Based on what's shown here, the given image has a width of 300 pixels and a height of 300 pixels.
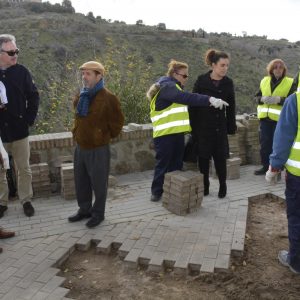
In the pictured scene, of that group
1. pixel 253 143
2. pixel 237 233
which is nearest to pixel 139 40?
pixel 253 143

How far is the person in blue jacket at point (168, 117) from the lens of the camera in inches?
203

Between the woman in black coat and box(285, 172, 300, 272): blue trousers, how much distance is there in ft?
5.84

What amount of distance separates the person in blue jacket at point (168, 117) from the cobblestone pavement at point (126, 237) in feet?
1.82

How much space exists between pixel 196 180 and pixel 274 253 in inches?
54.3

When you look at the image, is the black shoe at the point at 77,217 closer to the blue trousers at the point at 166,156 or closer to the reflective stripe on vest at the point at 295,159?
the blue trousers at the point at 166,156

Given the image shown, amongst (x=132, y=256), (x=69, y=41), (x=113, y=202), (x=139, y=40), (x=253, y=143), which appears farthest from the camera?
(x=139, y=40)

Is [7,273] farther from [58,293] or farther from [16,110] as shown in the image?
[16,110]

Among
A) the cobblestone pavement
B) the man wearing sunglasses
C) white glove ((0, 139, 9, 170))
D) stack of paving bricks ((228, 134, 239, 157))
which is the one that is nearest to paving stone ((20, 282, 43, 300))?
the cobblestone pavement

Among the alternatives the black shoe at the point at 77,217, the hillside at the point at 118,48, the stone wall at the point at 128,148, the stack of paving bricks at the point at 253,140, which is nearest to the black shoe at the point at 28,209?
the black shoe at the point at 77,217

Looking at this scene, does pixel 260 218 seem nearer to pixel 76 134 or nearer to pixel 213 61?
pixel 213 61

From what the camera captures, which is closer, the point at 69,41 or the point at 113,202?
the point at 113,202

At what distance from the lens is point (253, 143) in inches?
291

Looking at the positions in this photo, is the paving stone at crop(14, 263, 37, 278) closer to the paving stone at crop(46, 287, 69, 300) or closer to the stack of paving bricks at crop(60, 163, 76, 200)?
the paving stone at crop(46, 287, 69, 300)

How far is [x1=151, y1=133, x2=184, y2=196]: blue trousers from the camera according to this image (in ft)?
17.8
